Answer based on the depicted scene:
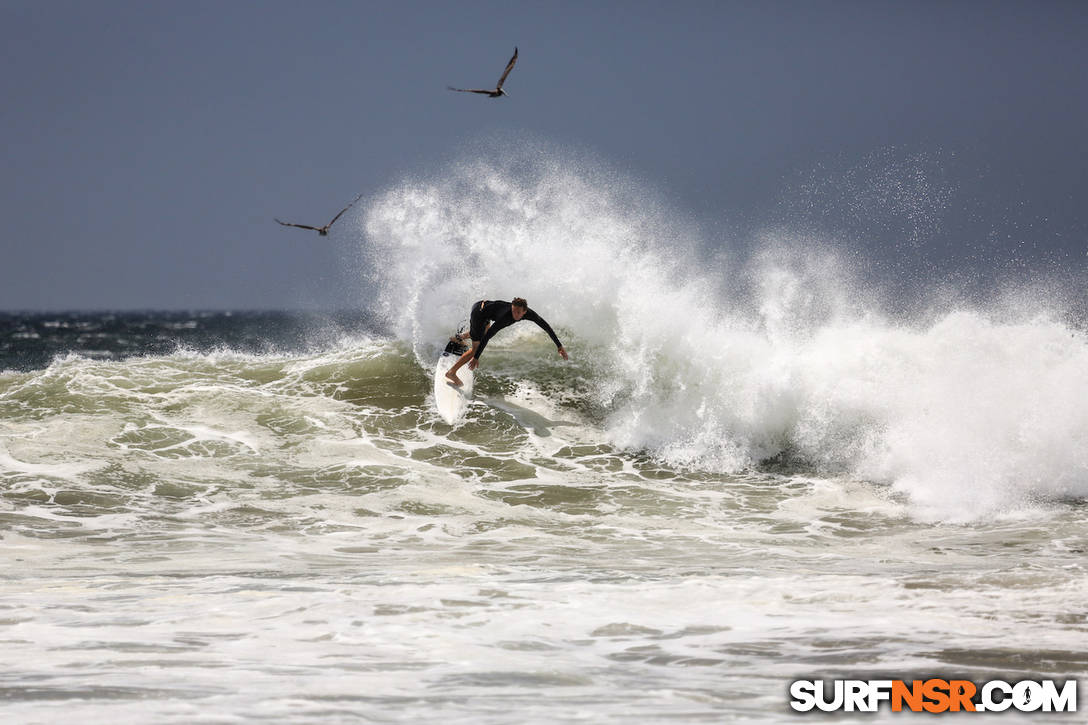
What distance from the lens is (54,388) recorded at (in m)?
13.7

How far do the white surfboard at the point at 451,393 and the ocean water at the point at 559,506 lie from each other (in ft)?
0.72

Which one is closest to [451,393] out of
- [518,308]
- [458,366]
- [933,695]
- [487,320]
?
[458,366]

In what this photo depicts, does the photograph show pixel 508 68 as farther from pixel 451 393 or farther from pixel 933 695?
pixel 933 695

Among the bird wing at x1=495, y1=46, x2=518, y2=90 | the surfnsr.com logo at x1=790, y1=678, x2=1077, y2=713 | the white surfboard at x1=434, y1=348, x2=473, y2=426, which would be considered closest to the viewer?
the surfnsr.com logo at x1=790, y1=678, x2=1077, y2=713

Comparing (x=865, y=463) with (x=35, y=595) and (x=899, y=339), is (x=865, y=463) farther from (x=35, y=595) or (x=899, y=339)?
(x=35, y=595)

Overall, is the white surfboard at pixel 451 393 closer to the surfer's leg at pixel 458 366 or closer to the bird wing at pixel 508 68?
the surfer's leg at pixel 458 366

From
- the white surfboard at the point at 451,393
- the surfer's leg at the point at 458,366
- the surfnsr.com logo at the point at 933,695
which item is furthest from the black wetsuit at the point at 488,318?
the surfnsr.com logo at the point at 933,695

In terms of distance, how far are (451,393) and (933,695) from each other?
355 inches

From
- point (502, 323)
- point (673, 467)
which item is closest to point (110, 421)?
point (502, 323)

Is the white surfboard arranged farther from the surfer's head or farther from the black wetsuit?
the surfer's head

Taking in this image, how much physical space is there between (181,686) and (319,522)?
4.65m

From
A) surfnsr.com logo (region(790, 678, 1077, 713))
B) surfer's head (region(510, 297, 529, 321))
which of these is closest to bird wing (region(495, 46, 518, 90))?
surfer's head (region(510, 297, 529, 321))

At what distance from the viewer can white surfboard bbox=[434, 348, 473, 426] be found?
41.7 feet

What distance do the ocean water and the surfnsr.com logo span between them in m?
0.10
